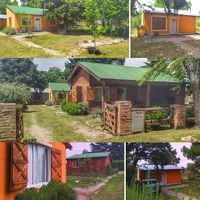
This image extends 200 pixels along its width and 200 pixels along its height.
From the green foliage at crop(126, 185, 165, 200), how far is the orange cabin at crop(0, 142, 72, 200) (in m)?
0.86

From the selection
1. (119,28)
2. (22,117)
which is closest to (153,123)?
(119,28)

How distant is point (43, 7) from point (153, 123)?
199 centimetres

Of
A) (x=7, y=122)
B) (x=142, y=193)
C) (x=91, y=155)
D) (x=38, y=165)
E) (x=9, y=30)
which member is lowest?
(x=142, y=193)

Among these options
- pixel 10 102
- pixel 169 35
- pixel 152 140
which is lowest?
pixel 152 140

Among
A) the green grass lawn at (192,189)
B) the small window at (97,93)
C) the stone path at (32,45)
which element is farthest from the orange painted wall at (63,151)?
the green grass lawn at (192,189)

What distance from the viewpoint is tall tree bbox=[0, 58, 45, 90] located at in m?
5.77

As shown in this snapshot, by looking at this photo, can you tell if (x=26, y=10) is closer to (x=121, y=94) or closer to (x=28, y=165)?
(x=121, y=94)

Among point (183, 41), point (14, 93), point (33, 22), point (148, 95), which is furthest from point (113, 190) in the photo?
point (33, 22)

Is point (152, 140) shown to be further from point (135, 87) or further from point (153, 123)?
point (135, 87)

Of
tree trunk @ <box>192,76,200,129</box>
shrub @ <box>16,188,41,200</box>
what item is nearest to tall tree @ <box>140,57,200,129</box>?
tree trunk @ <box>192,76,200,129</box>

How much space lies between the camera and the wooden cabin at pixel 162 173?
5930 mm

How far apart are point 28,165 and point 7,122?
720mm

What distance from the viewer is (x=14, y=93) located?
5.80 meters

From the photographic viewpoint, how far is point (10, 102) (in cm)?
581
